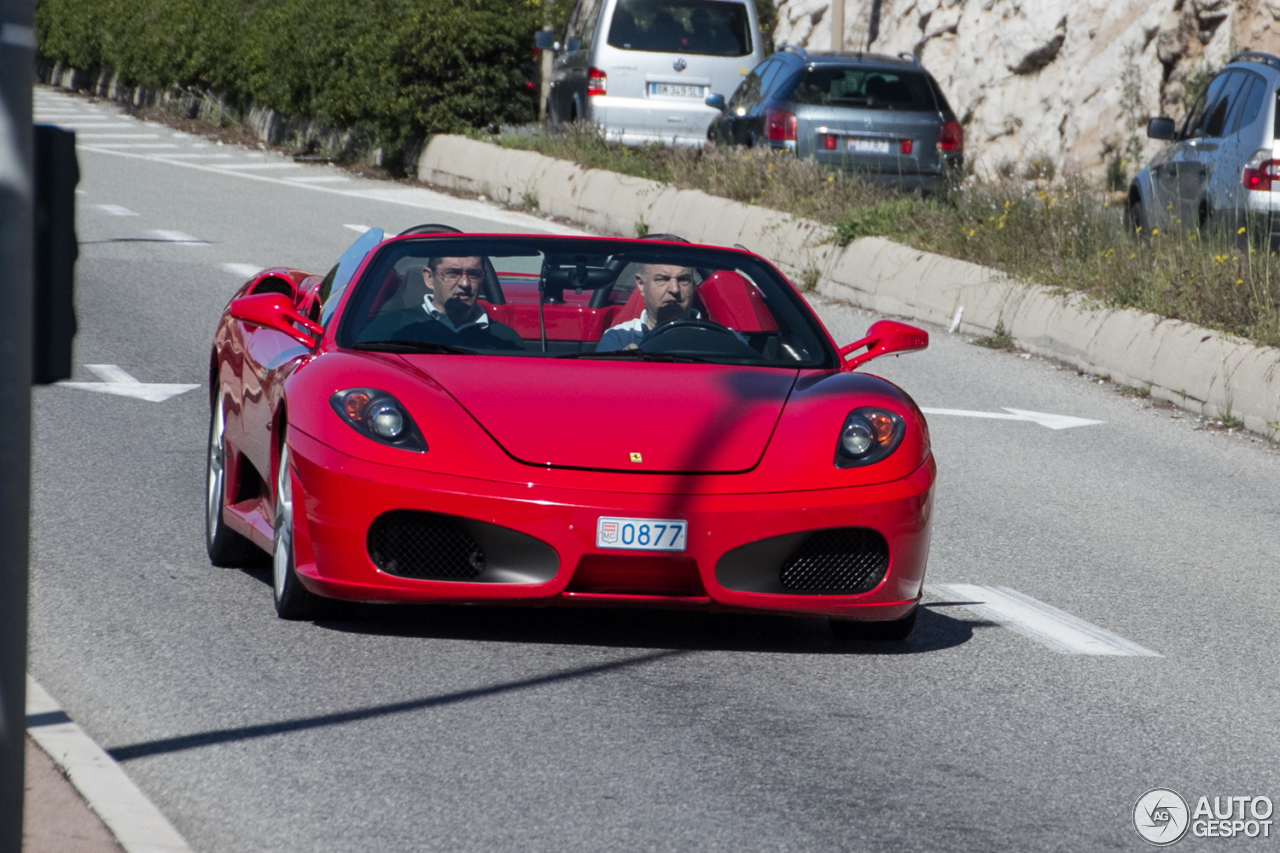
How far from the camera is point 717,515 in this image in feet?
18.7

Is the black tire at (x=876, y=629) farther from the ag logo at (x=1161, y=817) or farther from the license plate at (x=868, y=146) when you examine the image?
the license plate at (x=868, y=146)

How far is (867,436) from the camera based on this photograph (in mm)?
6016

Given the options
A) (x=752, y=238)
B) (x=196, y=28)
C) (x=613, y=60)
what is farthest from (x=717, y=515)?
(x=196, y=28)

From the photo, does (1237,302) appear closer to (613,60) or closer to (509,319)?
(509,319)

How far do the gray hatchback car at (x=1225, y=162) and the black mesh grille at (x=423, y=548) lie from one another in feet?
30.3

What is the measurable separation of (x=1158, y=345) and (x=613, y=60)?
12171 mm

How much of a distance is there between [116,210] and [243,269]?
196 inches

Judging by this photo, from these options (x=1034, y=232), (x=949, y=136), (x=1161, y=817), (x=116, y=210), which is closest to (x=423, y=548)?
(x=1161, y=817)

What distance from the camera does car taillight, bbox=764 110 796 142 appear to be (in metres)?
19.6

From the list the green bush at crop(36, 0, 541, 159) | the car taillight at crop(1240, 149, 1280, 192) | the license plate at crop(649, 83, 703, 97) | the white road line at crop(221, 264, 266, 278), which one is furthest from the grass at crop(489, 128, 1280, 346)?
the white road line at crop(221, 264, 266, 278)

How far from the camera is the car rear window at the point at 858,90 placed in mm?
19641

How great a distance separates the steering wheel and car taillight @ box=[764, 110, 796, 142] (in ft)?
42.8

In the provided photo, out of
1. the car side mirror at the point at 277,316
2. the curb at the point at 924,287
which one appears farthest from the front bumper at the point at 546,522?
the curb at the point at 924,287

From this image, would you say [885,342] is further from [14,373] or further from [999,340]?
[999,340]
